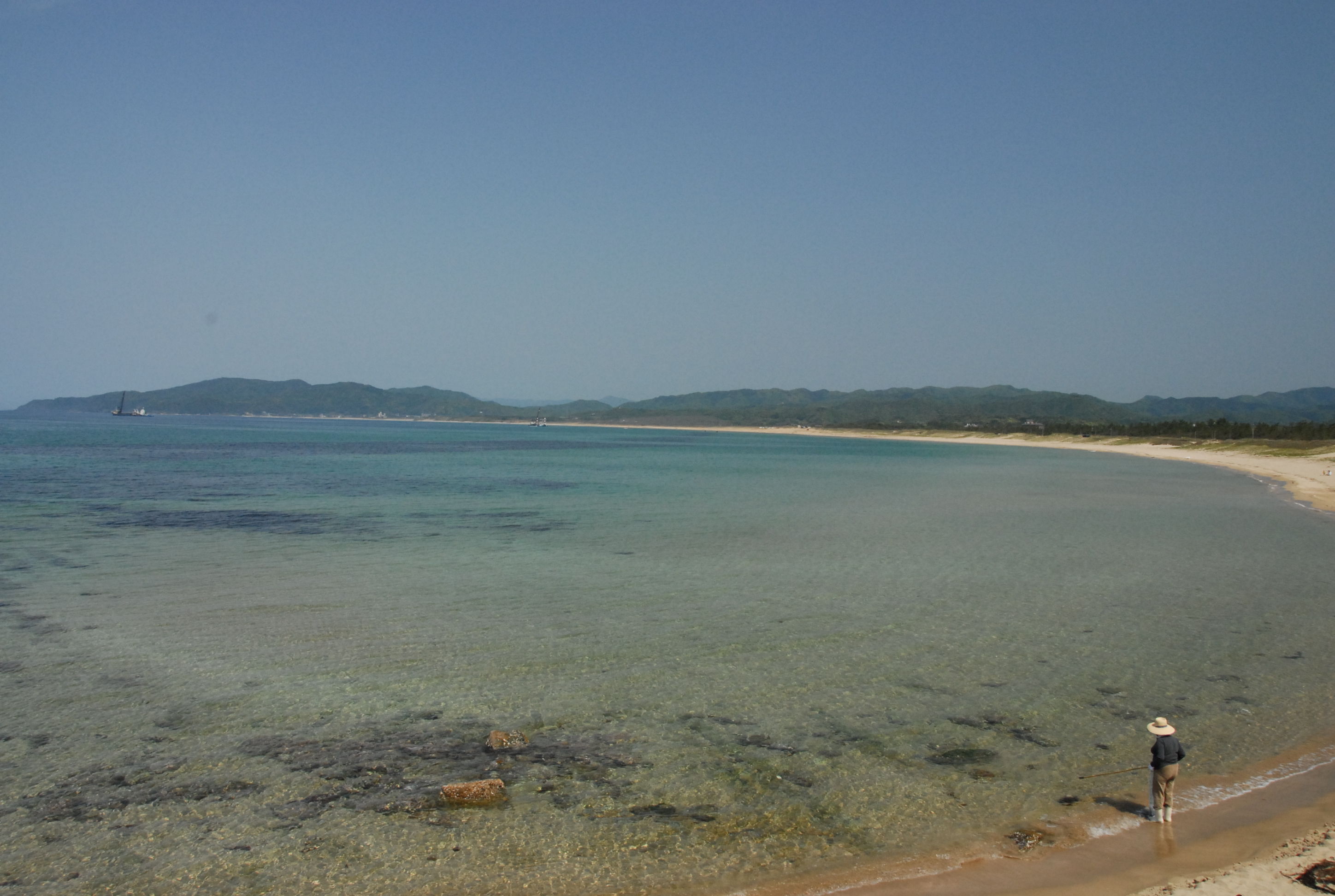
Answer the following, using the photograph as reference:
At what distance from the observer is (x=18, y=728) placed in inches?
357

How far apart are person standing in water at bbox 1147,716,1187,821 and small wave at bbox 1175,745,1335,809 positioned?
505 mm

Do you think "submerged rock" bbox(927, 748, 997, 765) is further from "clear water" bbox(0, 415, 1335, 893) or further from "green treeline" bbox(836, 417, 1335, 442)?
"green treeline" bbox(836, 417, 1335, 442)

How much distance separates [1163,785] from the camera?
23.6ft

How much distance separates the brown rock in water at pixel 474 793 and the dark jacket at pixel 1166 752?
5696 mm

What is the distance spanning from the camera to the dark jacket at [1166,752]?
7148 mm

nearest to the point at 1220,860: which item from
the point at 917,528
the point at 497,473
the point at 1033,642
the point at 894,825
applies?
A: the point at 894,825

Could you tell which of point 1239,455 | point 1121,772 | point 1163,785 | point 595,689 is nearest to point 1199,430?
point 1239,455

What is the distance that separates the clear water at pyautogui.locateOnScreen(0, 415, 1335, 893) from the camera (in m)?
6.93

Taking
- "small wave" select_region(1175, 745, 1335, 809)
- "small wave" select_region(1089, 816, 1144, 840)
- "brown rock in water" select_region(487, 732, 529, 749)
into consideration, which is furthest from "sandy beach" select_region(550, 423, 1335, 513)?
"brown rock in water" select_region(487, 732, 529, 749)

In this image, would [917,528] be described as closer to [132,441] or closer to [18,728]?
[18,728]

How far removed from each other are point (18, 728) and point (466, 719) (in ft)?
15.5

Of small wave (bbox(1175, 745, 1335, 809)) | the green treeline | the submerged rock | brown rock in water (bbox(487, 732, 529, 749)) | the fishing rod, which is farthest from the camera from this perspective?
the green treeline

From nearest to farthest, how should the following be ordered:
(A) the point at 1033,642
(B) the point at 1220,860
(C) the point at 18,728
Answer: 1. (B) the point at 1220,860
2. (C) the point at 18,728
3. (A) the point at 1033,642

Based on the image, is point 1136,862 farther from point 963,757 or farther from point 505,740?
point 505,740
